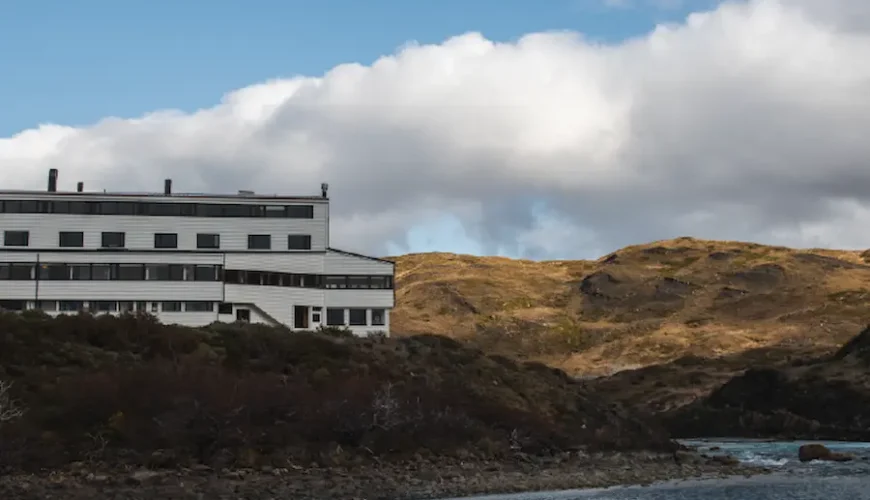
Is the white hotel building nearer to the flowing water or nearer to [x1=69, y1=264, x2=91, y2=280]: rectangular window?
[x1=69, y1=264, x2=91, y2=280]: rectangular window

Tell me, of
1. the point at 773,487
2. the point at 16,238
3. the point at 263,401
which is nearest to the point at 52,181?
the point at 16,238

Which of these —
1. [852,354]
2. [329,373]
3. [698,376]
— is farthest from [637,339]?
[329,373]

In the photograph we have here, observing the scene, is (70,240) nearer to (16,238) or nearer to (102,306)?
(16,238)

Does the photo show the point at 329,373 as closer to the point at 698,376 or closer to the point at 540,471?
the point at 540,471

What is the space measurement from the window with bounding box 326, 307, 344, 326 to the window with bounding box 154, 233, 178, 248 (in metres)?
13.4

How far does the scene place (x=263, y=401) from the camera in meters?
61.2

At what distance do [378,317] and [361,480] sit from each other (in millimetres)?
36490

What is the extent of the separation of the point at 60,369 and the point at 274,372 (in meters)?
12.8

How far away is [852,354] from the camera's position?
121m

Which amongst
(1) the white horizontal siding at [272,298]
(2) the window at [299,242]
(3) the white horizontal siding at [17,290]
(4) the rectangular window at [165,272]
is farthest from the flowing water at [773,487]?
(3) the white horizontal siding at [17,290]

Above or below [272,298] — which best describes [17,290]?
above

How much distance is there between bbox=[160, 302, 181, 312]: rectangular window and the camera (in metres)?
83.5

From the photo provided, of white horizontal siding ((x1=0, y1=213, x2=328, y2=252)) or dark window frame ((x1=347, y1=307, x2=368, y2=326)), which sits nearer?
white horizontal siding ((x1=0, y1=213, x2=328, y2=252))

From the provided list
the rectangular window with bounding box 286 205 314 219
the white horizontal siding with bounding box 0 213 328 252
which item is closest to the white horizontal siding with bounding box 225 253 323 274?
the white horizontal siding with bounding box 0 213 328 252
